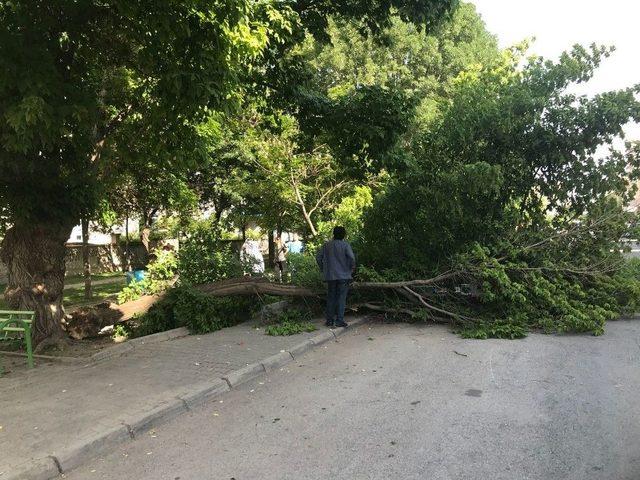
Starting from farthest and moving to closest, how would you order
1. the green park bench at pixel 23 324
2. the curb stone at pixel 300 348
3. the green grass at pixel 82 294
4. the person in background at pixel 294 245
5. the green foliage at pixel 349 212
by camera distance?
the person in background at pixel 294 245 < the green grass at pixel 82 294 < the green foliage at pixel 349 212 < the curb stone at pixel 300 348 < the green park bench at pixel 23 324

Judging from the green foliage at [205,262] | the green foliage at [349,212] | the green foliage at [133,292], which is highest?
the green foliage at [349,212]

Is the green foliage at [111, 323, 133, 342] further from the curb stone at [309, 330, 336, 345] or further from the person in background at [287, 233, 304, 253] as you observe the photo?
the person in background at [287, 233, 304, 253]

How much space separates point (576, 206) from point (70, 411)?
9121 mm

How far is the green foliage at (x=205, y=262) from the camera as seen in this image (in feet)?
34.4

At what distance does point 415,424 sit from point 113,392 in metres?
3.20

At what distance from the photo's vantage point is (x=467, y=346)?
7770 millimetres

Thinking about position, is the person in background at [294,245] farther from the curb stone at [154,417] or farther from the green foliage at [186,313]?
the curb stone at [154,417]

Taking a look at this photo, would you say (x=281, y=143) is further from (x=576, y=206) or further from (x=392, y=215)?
(x=576, y=206)

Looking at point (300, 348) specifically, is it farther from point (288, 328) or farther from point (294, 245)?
point (294, 245)

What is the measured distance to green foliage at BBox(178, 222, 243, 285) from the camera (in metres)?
10.5

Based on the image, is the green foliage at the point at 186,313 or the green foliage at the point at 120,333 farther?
the green foliage at the point at 120,333

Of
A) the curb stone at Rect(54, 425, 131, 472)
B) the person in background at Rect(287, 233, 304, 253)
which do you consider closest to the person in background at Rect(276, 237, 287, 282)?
the person in background at Rect(287, 233, 304, 253)

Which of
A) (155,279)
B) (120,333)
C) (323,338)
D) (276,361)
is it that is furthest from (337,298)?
(120,333)

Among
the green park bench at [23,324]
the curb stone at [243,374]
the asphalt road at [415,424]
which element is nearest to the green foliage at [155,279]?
the green park bench at [23,324]
